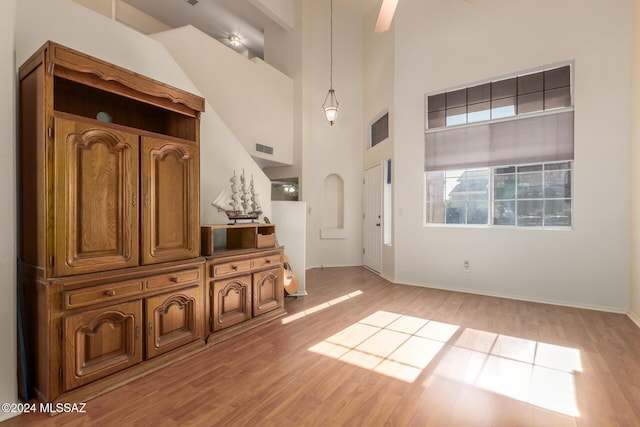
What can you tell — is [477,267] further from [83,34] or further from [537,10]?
[83,34]

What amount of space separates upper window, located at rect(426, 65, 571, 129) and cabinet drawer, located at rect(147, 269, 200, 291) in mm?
4496

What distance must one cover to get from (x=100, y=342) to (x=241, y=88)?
470 cm

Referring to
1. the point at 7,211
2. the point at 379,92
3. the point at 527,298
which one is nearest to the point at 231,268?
the point at 7,211

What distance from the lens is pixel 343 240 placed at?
7355mm

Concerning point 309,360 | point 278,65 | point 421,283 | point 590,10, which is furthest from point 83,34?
point 590,10

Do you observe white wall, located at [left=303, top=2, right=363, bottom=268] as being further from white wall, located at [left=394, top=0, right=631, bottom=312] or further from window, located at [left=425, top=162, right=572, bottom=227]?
window, located at [left=425, top=162, right=572, bottom=227]

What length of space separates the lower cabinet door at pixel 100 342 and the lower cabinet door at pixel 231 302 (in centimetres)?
75

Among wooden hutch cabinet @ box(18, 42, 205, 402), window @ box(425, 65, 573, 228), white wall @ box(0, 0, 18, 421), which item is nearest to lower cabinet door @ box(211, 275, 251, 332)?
wooden hutch cabinet @ box(18, 42, 205, 402)

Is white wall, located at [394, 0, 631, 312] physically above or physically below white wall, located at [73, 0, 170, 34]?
below

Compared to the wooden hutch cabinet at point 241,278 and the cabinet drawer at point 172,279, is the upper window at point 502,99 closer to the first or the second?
the wooden hutch cabinet at point 241,278

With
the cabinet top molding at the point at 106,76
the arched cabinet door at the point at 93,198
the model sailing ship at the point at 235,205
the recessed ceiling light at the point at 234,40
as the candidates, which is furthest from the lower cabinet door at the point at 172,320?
the recessed ceiling light at the point at 234,40

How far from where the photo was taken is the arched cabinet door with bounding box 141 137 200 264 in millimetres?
2508

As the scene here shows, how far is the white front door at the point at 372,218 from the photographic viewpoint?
653 centimetres

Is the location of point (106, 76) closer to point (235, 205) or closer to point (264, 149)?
point (235, 205)
